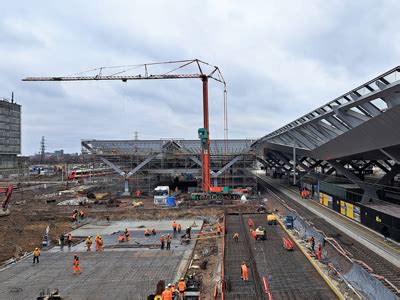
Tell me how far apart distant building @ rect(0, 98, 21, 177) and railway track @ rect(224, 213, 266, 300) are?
341 feet

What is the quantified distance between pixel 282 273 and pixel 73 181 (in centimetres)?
7993

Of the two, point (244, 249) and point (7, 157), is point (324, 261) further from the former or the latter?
point (7, 157)

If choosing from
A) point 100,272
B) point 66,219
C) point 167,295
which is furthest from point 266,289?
point 66,219

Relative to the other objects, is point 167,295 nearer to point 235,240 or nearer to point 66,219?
point 235,240

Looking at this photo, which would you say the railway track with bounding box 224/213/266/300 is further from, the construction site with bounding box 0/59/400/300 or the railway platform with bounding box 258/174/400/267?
the railway platform with bounding box 258/174/400/267

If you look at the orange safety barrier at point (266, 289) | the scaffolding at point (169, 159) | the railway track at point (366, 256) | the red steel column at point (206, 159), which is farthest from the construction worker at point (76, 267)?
the scaffolding at point (169, 159)

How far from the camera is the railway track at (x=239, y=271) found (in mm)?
14250

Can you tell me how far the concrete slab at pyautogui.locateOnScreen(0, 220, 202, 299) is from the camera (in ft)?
A: 53.3

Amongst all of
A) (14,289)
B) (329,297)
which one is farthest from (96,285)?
(329,297)

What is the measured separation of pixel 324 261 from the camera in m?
18.1

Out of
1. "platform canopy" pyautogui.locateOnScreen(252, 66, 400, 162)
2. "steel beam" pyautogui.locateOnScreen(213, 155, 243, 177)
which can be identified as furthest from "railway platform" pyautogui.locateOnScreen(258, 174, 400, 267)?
"steel beam" pyautogui.locateOnScreen(213, 155, 243, 177)

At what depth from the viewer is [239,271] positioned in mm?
17156

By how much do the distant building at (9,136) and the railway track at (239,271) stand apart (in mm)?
103925

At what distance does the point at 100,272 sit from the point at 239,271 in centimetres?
786
